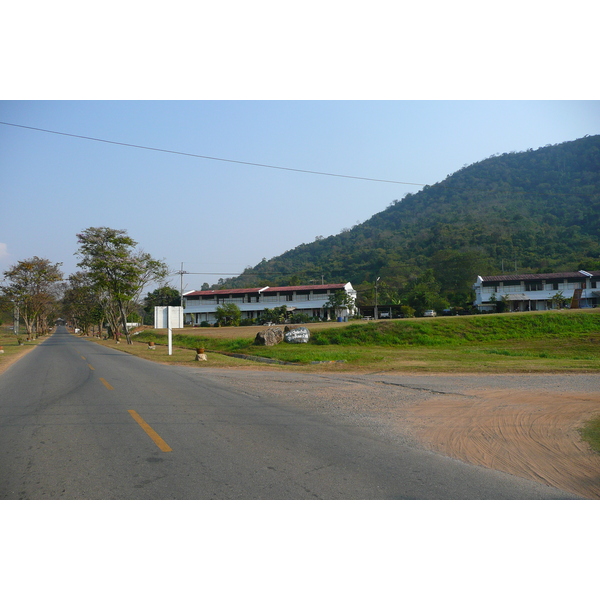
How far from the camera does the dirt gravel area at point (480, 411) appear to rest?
6.20 m

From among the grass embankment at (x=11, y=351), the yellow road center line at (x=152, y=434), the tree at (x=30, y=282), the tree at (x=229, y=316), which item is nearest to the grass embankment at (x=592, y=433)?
the yellow road center line at (x=152, y=434)

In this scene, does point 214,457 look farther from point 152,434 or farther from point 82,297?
point 82,297

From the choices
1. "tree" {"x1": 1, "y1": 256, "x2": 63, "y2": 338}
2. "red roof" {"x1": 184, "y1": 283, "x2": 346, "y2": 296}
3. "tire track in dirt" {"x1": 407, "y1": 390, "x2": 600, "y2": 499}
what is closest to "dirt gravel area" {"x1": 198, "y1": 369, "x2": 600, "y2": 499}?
"tire track in dirt" {"x1": 407, "y1": 390, "x2": 600, "y2": 499}

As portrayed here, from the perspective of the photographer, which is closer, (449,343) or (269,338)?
(269,338)

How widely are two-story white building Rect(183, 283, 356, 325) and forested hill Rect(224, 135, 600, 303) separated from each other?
33.4 ft

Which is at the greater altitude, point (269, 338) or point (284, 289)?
point (284, 289)

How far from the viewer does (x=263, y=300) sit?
3179 inches

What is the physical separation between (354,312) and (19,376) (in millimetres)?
57370

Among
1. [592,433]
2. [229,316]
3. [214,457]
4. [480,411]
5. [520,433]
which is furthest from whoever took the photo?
[229,316]

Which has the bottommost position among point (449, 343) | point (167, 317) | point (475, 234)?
point (449, 343)

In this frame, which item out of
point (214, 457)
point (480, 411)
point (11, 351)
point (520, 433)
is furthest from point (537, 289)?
point (214, 457)

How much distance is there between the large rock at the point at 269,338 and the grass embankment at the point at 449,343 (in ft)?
1.89

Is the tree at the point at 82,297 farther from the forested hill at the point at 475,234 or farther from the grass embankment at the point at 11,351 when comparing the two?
the forested hill at the point at 475,234

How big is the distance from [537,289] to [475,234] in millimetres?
29812
